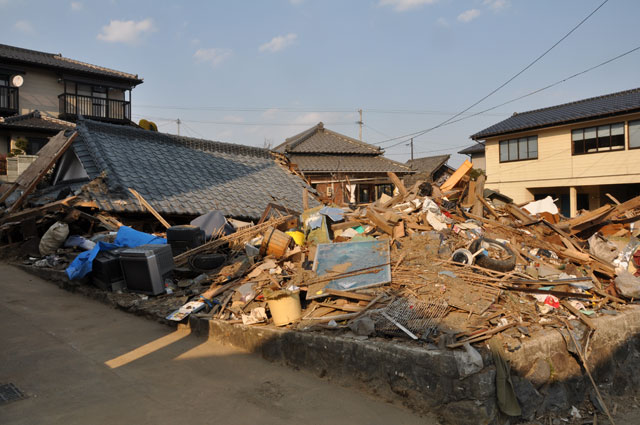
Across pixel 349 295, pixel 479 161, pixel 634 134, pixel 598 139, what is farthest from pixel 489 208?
pixel 479 161

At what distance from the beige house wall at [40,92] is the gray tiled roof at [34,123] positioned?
7.63 feet

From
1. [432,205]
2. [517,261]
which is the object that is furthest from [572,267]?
[432,205]

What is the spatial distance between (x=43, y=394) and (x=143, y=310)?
2726 mm

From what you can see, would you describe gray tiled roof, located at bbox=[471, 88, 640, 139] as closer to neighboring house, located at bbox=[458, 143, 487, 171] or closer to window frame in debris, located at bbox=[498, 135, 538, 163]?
window frame in debris, located at bbox=[498, 135, 538, 163]

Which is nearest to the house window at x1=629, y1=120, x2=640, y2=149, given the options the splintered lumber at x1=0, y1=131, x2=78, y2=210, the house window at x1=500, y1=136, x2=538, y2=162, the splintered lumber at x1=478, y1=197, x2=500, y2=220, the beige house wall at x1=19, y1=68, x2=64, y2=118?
the house window at x1=500, y1=136, x2=538, y2=162

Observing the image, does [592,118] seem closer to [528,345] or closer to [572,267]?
[572,267]

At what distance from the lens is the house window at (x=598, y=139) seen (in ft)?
68.0

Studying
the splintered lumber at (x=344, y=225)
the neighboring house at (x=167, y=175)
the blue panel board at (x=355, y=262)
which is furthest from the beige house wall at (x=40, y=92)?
the blue panel board at (x=355, y=262)

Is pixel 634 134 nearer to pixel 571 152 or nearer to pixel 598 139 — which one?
pixel 598 139

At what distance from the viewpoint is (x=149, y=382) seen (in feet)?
14.6

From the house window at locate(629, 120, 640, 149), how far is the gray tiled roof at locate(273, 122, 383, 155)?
13.4 meters

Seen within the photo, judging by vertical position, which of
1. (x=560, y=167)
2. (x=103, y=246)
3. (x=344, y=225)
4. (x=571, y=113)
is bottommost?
(x=103, y=246)

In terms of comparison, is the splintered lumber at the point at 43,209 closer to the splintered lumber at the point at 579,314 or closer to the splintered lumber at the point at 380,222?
the splintered lumber at the point at 380,222

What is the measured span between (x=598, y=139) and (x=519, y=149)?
4366mm
